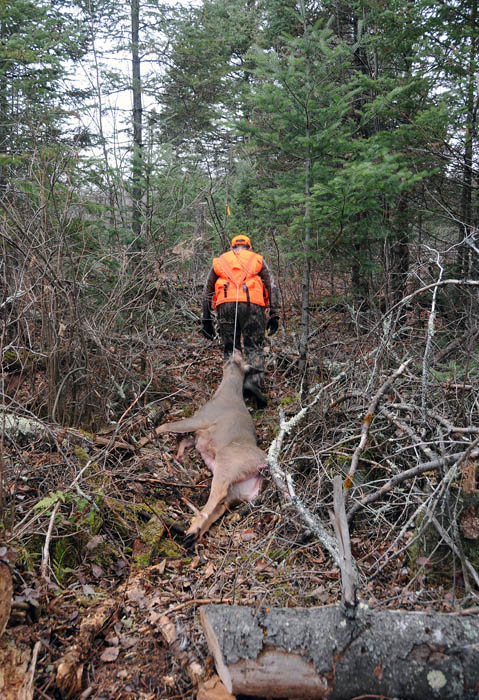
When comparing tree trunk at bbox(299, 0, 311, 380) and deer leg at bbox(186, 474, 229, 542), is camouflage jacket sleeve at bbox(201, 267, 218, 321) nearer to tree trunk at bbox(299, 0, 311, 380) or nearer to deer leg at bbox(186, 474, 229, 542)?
tree trunk at bbox(299, 0, 311, 380)

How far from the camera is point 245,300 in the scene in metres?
6.72

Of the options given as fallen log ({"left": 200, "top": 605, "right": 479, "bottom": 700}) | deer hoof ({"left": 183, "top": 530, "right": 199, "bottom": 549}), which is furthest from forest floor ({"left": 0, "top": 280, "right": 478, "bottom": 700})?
fallen log ({"left": 200, "top": 605, "right": 479, "bottom": 700})

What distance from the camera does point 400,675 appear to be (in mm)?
2121

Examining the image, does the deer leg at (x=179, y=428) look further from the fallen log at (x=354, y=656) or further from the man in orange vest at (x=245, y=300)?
the fallen log at (x=354, y=656)

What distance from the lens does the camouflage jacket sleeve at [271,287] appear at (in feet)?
22.8

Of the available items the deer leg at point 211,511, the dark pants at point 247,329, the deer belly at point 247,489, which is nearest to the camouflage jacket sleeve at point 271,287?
the dark pants at point 247,329

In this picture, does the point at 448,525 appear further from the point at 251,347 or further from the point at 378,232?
the point at 378,232

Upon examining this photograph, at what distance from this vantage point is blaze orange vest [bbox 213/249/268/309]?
6.68 metres

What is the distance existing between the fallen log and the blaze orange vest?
4836 millimetres

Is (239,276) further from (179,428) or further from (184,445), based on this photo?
(184,445)

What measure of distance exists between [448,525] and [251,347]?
13.9ft

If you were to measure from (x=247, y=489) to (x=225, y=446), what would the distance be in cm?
55

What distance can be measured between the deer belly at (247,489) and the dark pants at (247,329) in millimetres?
2319

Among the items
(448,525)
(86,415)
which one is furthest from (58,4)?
(448,525)
